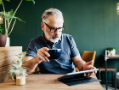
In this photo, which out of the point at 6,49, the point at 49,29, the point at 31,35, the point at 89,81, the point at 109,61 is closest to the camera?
the point at 89,81

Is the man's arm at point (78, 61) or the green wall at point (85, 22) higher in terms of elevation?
the green wall at point (85, 22)

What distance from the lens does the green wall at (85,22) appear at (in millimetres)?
4105

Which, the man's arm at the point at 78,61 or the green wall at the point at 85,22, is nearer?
the man's arm at the point at 78,61

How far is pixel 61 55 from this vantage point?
5.04 feet

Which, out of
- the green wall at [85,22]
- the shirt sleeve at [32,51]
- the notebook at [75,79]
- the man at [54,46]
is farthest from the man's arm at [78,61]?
the green wall at [85,22]

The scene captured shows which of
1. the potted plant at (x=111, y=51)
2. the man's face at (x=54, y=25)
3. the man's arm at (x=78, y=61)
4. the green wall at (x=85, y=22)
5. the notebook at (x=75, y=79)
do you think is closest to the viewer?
the notebook at (x=75, y=79)

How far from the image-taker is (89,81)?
0.94 meters

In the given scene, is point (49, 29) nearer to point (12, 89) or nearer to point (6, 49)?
point (6, 49)

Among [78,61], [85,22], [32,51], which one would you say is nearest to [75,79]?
[78,61]

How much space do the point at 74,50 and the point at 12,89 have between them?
3.11 ft

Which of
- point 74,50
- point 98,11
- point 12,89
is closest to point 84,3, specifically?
point 98,11

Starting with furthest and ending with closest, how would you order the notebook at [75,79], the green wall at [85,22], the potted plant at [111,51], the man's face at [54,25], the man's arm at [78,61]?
the green wall at [85,22], the potted plant at [111,51], the man's arm at [78,61], the man's face at [54,25], the notebook at [75,79]

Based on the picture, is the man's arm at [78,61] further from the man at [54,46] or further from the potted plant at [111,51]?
the potted plant at [111,51]

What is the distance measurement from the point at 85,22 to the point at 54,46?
114 inches
